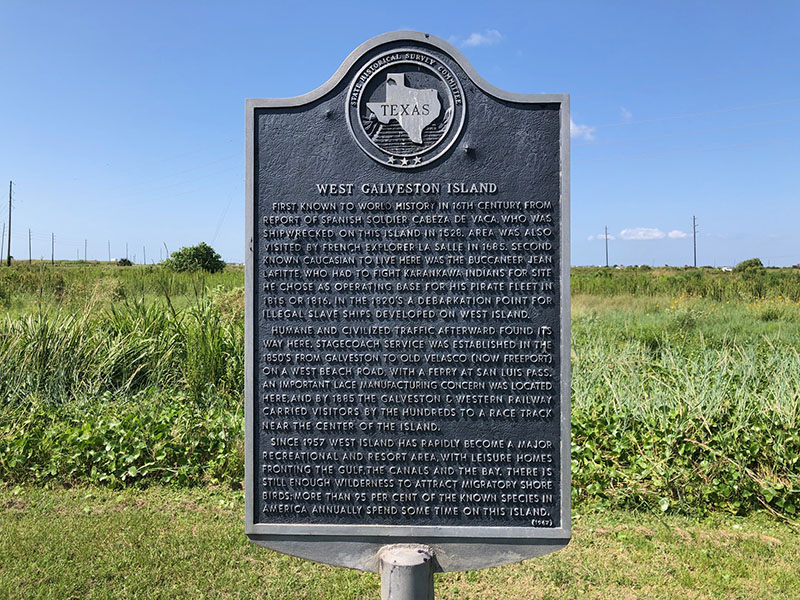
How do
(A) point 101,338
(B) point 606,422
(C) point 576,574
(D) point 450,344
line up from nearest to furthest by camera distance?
1. (D) point 450,344
2. (C) point 576,574
3. (B) point 606,422
4. (A) point 101,338

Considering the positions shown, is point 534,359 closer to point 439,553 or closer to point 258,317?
point 439,553

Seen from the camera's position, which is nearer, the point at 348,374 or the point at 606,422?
the point at 348,374

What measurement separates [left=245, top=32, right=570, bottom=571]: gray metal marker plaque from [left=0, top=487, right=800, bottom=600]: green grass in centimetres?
125

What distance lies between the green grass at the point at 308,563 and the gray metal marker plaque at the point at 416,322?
1253mm

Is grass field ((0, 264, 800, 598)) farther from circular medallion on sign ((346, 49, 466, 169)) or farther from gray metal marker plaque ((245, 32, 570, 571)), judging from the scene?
circular medallion on sign ((346, 49, 466, 169))

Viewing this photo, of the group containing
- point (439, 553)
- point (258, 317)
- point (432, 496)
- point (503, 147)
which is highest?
point (503, 147)

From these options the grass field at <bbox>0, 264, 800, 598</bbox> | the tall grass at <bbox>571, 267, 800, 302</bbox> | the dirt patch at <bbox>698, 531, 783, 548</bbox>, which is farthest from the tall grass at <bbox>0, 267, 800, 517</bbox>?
the tall grass at <bbox>571, 267, 800, 302</bbox>

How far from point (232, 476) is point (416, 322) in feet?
10.5

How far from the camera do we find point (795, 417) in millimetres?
4938

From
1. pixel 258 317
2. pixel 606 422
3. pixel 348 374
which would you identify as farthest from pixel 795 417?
pixel 258 317

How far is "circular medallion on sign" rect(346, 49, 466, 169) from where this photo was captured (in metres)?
2.84

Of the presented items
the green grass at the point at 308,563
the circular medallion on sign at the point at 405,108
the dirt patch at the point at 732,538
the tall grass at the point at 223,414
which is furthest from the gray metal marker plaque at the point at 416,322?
the tall grass at the point at 223,414

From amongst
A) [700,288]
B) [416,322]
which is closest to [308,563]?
[416,322]

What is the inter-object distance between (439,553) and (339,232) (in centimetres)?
161
